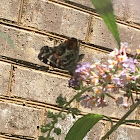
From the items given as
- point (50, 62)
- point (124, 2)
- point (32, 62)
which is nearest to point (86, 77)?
point (50, 62)

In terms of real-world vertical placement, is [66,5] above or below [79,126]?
above

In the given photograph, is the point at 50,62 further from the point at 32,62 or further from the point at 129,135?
the point at 129,135

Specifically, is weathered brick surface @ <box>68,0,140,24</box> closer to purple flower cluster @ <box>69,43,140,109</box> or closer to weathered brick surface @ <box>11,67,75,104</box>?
weathered brick surface @ <box>11,67,75,104</box>

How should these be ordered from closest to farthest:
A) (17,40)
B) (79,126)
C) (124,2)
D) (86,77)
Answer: (86,77), (79,126), (17,40), (124,2)

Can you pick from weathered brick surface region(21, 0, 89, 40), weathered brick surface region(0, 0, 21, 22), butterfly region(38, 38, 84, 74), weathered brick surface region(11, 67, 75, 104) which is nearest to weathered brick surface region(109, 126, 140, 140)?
weathered brick surface region(11, 67, 75, 104)

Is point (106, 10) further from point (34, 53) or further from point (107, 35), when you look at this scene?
point (107, 35)

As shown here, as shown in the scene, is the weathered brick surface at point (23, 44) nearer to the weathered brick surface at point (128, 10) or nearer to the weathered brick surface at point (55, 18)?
the weathered brick surface at point (55, 18)
